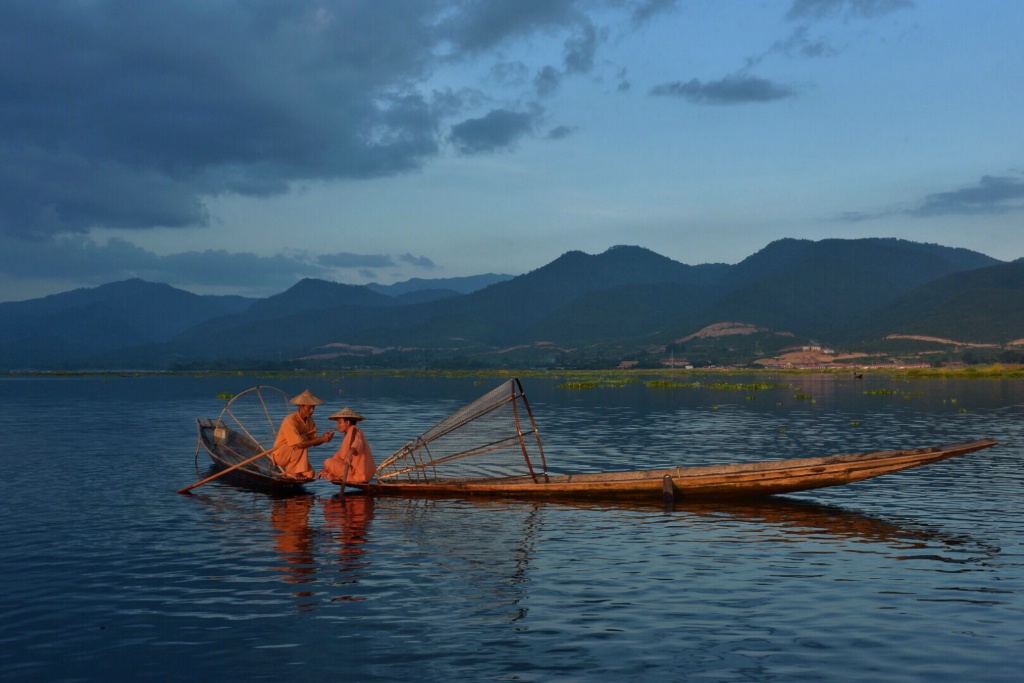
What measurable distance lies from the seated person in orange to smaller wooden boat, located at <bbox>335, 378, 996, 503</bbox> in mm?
344

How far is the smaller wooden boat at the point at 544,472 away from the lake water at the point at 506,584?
29.3 inches

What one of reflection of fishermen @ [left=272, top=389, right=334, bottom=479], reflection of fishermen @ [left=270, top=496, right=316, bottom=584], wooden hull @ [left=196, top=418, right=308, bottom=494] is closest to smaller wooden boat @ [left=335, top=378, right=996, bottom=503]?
reflection of fishermen @ [left=270, top=496, right=316, bottom=584]

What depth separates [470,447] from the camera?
28875mm

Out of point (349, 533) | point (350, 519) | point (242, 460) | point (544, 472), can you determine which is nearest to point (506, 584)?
point (349, 533)

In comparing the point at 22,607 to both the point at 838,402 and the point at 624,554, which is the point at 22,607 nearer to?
the point at 624,554

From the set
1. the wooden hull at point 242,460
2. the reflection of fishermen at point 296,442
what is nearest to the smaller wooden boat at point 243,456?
the wooden hull at point 242,460

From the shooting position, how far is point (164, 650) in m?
13.1

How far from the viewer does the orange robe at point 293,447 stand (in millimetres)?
28391

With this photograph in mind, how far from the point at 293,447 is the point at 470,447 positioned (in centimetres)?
549

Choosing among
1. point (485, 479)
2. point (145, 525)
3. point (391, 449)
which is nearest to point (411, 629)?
point (145, 525)

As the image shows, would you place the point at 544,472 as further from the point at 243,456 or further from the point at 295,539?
the point at 243,456

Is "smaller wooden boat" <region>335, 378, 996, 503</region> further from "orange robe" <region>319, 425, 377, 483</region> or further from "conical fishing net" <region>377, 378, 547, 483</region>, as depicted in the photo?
"orange robe" <region>319, 425, 377, 483</region>

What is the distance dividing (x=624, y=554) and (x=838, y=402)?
6281 centimetres

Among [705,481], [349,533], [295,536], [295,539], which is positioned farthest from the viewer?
[705,481]
